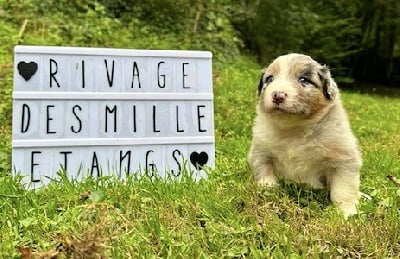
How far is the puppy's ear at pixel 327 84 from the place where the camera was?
379 centimetres

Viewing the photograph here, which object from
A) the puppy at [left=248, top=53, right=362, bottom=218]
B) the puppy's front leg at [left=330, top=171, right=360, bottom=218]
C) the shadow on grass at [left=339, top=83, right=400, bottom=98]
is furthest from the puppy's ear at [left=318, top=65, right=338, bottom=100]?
the shadow on grass at [left=339, top=83, right=400, bottom=98]

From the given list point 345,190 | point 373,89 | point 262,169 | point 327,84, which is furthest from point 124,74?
point 373,89

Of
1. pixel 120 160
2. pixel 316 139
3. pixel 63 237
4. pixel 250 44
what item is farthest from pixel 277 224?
pixel 250 44

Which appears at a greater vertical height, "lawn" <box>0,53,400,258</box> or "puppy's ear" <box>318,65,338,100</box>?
"puppy's ear" <box>318,65,338,100</box>

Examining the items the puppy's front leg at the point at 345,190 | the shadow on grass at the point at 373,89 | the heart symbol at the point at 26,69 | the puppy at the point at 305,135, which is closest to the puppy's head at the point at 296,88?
the puppy at the point at 305,135

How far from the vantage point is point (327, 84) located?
3.80 m

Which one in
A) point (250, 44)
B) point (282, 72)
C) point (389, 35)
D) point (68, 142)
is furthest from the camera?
point (389, 35)

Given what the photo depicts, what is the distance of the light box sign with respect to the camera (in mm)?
4309

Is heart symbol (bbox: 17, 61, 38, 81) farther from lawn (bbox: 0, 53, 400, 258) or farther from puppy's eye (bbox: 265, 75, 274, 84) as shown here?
puppy's eye (bbox: 265, 75, 274, 84)

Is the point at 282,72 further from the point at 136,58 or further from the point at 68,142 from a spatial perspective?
the point at 68,142

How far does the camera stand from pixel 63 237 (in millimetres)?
2725

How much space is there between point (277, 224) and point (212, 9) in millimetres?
10160

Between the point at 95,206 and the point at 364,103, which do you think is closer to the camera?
the point at 95,206

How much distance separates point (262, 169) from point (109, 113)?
129cm
